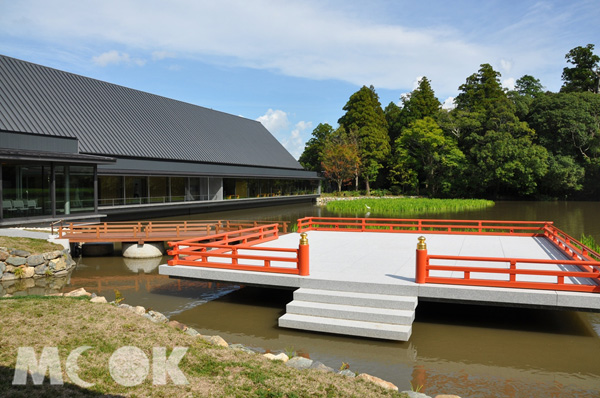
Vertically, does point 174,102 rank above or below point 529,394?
above

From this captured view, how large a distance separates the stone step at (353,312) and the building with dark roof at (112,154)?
50.5ft

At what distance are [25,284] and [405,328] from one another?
11888mm

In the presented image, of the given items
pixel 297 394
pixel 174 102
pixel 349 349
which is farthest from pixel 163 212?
pixel 297 394

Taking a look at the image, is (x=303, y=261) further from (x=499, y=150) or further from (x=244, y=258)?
(x=499, y=150)

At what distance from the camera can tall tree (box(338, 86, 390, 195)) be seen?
62000mm

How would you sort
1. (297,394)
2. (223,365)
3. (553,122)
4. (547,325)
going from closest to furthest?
(297,394), (223,365), (547,325), (553,122)

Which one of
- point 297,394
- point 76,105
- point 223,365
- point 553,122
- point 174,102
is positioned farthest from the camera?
point 553,122

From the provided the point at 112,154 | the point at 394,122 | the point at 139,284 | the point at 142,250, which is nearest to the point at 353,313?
the point at 139,284

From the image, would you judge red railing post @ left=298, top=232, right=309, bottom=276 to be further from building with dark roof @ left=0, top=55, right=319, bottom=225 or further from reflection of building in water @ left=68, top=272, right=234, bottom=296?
building with dark roof @ left=0, top=55, right=319, bottom=225

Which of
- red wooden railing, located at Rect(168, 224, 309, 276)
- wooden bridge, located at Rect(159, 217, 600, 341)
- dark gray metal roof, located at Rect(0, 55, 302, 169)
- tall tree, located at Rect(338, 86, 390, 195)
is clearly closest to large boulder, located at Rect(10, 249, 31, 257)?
red wooden railing, located at Rect(168, 224, 309, 276)

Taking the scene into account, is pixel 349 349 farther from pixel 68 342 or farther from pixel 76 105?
A: pixel 76 105

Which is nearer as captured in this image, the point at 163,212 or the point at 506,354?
the point at 506,354

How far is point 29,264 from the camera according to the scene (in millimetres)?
14711

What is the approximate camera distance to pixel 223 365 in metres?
6.15
